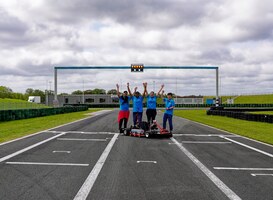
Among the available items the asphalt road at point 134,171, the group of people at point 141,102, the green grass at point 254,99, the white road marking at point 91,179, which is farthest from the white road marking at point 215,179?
the green grass at point 254,99

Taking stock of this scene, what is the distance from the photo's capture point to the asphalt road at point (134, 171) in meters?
5.32

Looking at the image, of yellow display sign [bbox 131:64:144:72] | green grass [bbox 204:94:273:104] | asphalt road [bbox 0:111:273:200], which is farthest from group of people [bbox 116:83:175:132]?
green grass [bbox 204:94:273:104]

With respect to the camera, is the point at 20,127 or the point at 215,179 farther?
the point at 20,127

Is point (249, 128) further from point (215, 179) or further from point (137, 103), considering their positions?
point (215, 179)

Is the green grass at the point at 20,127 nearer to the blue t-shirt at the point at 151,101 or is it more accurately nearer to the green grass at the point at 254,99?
the blue t-shirt at the point at 151,101

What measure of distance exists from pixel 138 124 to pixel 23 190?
8597 mm

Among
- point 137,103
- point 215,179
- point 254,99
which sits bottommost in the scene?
point 215,179

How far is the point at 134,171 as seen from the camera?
6.92m

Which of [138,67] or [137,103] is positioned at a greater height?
[138,67]

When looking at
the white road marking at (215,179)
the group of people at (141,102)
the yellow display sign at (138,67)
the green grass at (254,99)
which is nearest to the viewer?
the white road marking at (215,179)

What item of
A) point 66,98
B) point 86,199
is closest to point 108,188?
point 86,199

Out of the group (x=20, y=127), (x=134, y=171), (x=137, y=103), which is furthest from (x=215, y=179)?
(x=20, y=127)

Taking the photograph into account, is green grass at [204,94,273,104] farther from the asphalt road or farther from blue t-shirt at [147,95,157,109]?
the asphalt road

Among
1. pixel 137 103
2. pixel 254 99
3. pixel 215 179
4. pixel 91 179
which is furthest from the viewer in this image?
pixel 254 99
